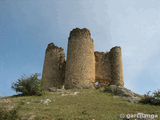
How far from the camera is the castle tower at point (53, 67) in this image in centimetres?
2152

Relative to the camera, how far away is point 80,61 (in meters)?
19.1

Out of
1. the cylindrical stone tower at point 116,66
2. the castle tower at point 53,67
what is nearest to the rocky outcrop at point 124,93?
the cylindrical stone tower at point 116,66

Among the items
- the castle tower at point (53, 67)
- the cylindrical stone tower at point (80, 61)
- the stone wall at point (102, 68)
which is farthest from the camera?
the stone wall at point (102, 68)

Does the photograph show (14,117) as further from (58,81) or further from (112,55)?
(112,55)

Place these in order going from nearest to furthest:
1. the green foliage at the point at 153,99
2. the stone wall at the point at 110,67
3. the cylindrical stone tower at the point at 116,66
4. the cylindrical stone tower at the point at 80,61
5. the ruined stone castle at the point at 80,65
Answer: the green foliage at the point at 153,99 → the cylindrical stone tower at the point at 80,61 → the ruined stone castle at the point at 80,65 → the cylindrical stone tower at the point at 116,66 → the stone wall at the point at 110,67

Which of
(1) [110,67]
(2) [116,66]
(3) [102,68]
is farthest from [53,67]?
(2) [116,66]

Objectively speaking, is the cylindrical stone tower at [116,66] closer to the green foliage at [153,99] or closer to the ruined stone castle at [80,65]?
the ruined stone castle at [80,65]

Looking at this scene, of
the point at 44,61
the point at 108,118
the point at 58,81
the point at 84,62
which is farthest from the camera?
the point at 44,61

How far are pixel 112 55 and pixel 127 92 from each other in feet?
32.2

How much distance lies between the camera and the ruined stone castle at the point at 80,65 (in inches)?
737

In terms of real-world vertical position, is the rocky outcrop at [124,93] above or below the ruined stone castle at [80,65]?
below

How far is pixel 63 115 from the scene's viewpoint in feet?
25.0

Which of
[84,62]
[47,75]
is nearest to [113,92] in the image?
[84,62]

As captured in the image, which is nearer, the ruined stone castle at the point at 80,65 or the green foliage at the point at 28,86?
the green foliage at the point at 28,86
